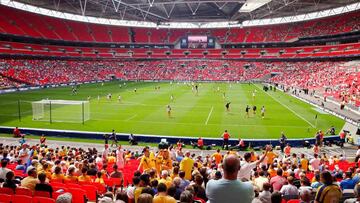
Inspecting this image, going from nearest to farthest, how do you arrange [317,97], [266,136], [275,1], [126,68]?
[266,136]
[317,97]
[275,1]
[126,68]

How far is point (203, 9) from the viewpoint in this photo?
3182 inches

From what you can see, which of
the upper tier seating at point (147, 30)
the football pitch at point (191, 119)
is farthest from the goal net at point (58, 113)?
the upper tier seating at point (147, 30)

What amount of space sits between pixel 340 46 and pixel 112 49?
6611 centimetres

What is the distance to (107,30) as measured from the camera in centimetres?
10200

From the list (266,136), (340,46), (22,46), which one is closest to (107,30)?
(22,46)

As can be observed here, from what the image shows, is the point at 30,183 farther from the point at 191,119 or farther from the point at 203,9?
the point at 203,9

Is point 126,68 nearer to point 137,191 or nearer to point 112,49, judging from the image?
point 112,49

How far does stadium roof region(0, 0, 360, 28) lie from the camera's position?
65500mm

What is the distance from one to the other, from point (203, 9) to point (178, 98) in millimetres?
41106

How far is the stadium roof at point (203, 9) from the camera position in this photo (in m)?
65.5

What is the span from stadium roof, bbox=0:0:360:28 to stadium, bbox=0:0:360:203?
1.60 ft

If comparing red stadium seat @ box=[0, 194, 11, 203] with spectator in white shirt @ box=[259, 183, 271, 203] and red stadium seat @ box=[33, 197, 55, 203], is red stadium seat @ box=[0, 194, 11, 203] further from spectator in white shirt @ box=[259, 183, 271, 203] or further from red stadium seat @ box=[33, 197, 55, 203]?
spectator in white shirt @ box=[259, 183, 271, 203]

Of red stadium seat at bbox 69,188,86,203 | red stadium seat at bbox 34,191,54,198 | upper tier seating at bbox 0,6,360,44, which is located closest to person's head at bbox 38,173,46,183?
red stadium seat at bbox 34,191,54,198

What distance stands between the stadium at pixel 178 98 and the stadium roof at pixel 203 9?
1.60 ft
